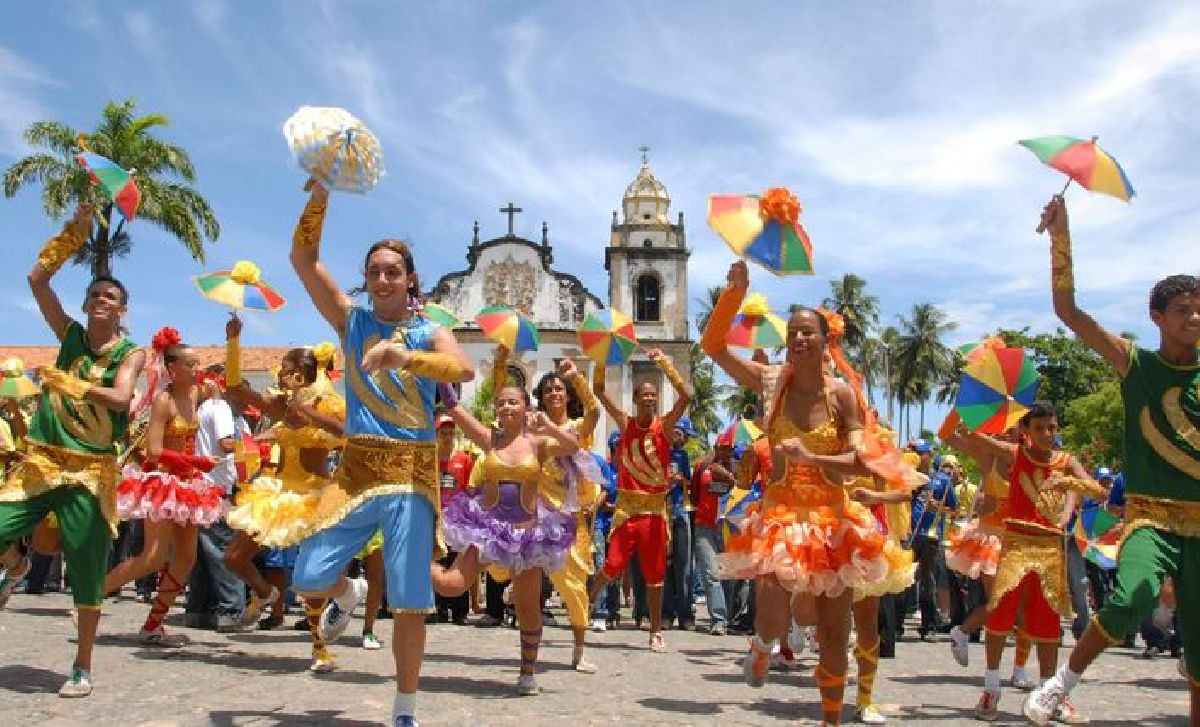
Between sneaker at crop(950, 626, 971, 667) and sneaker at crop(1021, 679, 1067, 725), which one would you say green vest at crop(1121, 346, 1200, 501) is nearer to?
sneaker at crop(1021, 679, 1067, 725)

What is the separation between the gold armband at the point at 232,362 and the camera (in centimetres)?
750

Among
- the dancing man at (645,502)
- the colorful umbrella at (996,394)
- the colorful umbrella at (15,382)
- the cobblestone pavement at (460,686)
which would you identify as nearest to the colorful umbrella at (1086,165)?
the colorful umbrella at (996,394)

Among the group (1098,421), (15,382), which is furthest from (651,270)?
(15,382)

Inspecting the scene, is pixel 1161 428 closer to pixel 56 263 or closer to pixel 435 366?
pixel 435 366

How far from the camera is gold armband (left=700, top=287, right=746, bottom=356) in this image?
5758 millimetres

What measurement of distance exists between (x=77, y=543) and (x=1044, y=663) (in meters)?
5.94

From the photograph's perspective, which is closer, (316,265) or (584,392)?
(316,265)

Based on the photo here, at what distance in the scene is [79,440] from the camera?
621 cm

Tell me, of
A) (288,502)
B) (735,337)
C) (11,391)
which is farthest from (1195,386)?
(11,391)

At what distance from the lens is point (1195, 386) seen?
538cm

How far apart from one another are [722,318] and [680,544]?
786 centimetres

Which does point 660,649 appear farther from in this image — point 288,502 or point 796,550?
point 796,550

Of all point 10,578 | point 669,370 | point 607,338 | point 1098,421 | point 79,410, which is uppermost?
point 1098,421

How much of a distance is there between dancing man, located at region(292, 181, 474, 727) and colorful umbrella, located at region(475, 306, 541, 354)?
9.99 feet
